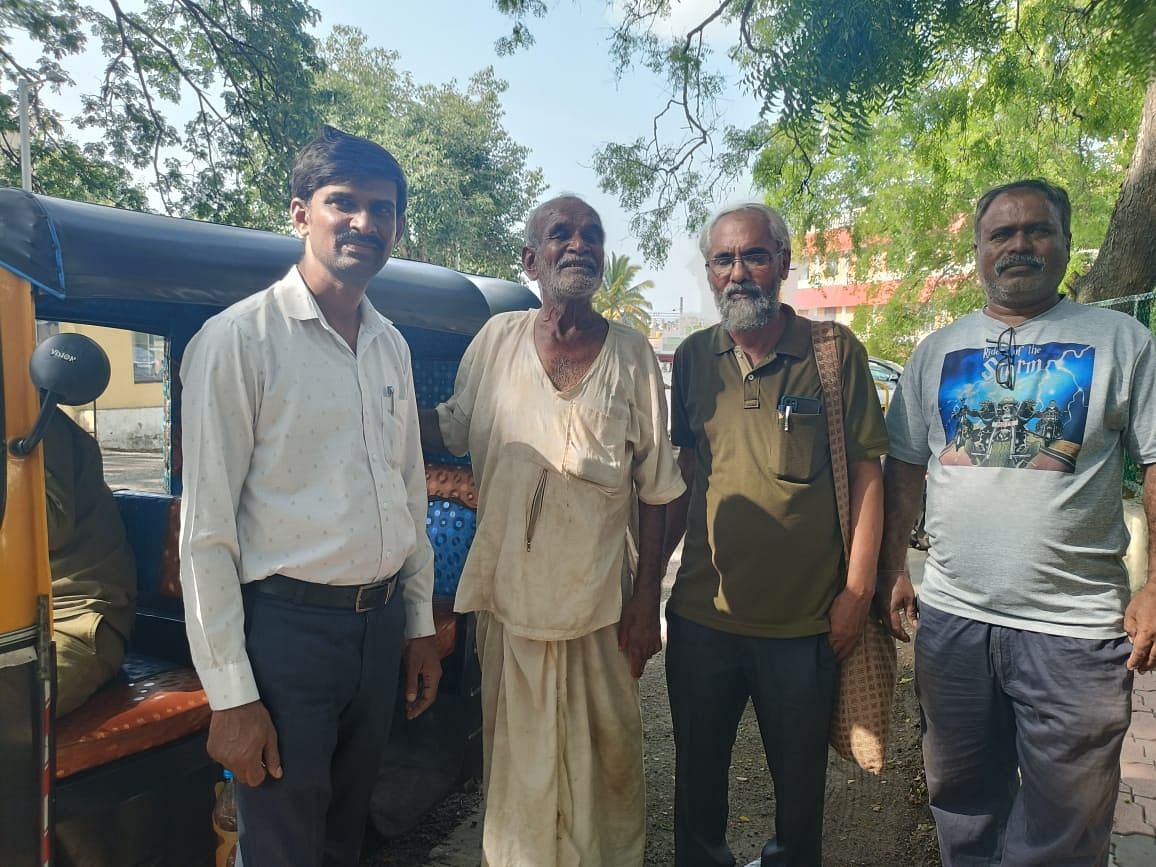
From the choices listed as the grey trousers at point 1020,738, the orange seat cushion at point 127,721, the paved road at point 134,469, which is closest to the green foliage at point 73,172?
the paved road at point 134,469

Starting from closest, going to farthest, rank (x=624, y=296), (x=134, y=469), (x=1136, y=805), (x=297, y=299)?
(x=297, y=299)
(x=1136, y=805)
(x=134, y=469)
(x=624, y=296)

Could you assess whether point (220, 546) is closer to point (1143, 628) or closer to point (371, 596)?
point (371, 596)

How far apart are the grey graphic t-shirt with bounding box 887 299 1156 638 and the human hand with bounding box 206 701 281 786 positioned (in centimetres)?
184

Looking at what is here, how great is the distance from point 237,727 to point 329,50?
20.7m

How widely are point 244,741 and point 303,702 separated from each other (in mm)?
137

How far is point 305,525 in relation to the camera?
5.78 feet

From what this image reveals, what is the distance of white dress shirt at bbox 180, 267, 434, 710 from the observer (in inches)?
64.9

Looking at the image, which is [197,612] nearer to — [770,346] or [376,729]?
[376,729]

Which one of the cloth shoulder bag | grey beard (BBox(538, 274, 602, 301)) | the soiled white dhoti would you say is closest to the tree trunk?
the cloth shoulder bag

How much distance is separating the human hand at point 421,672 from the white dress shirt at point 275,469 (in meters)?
0.33

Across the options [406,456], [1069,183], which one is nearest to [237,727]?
[406,456]

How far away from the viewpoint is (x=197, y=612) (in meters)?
1.64

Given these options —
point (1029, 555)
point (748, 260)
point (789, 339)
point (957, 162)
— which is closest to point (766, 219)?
point (748, 260)

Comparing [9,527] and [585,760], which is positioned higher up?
A: [9,527]
